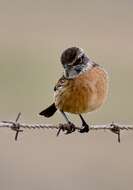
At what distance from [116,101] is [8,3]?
9107 millimetres

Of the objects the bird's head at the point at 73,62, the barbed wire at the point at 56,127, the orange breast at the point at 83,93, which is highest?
the bird's head at the point at 73,62

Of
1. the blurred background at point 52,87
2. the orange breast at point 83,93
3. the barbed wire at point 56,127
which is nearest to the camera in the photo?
the barbed wire at point 56,127

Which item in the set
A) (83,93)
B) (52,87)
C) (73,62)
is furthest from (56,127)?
(52,87)

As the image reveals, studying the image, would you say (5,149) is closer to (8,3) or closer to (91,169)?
(91,169)

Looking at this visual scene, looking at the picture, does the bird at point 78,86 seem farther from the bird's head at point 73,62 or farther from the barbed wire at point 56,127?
the barbed wire at point 56,127

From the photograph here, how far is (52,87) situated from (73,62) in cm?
602

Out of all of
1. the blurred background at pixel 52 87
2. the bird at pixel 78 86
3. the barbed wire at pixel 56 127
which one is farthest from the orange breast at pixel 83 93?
the blurred background at pixel 52 87

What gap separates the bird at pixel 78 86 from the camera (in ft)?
26.6

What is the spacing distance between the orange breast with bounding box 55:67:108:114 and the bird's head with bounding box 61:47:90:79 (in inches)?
2.1

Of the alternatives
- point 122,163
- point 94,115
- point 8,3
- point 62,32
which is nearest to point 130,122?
point 94,115

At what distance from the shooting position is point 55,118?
12305 mm

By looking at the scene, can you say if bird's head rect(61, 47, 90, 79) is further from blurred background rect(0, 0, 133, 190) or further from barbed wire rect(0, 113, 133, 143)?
blurred background rect(0, 0, 133, 190)

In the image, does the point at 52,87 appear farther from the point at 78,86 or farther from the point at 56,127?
the point at 56,127

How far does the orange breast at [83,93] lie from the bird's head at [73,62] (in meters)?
0.05
